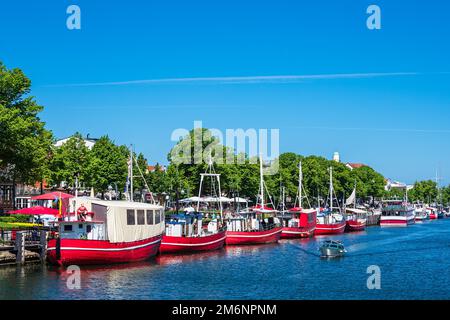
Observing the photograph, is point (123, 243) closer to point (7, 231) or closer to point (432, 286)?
point (7, 231)

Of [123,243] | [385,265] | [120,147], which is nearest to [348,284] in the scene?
[385,265]

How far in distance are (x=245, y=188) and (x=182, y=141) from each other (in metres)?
20.7

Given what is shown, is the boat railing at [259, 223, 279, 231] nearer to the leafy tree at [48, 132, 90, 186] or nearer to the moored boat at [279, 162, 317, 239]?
the moored boat at [279, 162, 317, 239]

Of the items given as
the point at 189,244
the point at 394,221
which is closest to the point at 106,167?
the point at 189,244

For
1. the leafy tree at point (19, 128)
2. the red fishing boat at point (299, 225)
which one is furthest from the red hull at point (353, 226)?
the leafy tree at point (19, 128)

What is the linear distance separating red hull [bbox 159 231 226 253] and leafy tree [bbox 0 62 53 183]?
23.1m

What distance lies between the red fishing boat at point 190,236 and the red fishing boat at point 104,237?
19.4ft

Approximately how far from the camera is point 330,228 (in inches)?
4813

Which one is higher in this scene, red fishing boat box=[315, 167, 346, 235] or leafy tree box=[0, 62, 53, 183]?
leafy tree box=[0, 62, 53, 183]

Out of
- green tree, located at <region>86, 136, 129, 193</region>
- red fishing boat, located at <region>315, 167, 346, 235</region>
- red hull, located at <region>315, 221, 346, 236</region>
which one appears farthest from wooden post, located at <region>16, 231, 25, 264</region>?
red hull, located at <region>315, 221, 346, 236</region>

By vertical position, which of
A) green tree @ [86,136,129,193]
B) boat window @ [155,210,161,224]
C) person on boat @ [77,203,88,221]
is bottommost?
boat window @ [155,210,161,224]

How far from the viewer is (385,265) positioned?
6950 centimetres

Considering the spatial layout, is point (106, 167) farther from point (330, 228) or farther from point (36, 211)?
point (36, 211)

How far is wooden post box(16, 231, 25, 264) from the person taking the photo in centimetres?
5925
